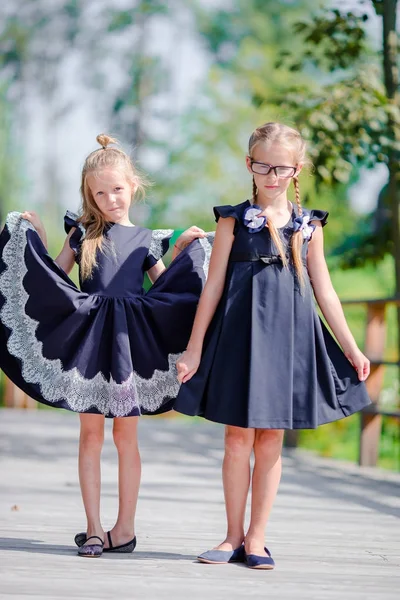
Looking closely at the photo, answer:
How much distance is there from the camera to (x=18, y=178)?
28.3 m

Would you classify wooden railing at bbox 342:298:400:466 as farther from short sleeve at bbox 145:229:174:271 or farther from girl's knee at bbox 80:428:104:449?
girl's knee at bbox 80:428:104:449

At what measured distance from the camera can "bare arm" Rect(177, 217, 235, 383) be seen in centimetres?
304

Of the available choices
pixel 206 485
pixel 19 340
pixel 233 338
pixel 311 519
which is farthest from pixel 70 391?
pixel 206 485

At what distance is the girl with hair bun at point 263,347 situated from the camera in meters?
3.00

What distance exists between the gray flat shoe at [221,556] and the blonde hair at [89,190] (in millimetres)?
915

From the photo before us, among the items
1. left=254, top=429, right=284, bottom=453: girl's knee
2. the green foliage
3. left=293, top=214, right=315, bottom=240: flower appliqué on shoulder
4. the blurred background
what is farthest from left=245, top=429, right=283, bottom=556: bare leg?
the blurred background

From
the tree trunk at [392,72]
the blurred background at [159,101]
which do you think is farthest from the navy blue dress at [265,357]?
the blurred background at [159,101]

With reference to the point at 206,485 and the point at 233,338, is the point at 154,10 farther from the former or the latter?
the point at 233,338

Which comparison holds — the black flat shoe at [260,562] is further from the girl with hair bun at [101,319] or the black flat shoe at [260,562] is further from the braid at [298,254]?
the braid at [298,254]

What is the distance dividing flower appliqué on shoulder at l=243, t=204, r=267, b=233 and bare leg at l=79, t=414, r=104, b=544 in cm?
Answer: 75

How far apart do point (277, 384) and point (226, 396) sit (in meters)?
0.15

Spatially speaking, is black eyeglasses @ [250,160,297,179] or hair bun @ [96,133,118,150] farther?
hair bun @ [96,133,118,150]

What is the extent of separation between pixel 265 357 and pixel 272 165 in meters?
0.58

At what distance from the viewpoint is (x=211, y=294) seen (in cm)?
307
